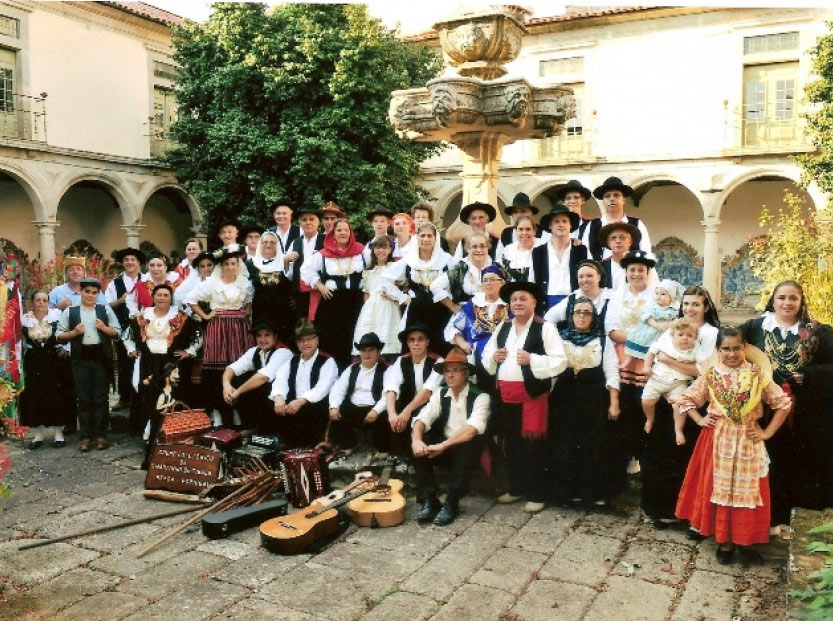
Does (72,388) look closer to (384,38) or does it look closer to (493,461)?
(493,461)

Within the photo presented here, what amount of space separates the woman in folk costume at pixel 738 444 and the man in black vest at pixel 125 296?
5892 millimetres

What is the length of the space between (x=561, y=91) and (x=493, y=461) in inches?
150

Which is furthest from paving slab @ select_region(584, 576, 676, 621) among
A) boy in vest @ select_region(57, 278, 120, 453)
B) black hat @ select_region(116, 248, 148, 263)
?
black hat @ select_region(116, 248, 148, 263)

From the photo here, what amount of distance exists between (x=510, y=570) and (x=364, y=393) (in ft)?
7.44

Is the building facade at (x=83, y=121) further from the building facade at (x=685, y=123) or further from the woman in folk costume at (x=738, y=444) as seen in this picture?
the woman in folk costume at (x=738, y=444)

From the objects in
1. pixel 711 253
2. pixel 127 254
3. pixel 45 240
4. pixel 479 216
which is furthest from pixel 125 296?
pixel 711 253

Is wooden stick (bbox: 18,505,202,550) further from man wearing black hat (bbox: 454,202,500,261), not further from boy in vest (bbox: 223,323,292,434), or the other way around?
man wearing black hat (bbox: 454,202,500,261)

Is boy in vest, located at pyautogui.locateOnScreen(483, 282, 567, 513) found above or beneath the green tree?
beneath

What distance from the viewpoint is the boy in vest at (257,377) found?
6.78 meters

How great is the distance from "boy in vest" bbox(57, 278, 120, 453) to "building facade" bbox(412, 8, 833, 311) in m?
15.7

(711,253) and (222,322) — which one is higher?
(711,253)

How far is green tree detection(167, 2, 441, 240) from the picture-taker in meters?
15.5

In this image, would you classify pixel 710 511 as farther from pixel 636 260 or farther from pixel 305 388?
pixel 305 388

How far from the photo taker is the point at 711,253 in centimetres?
2014
